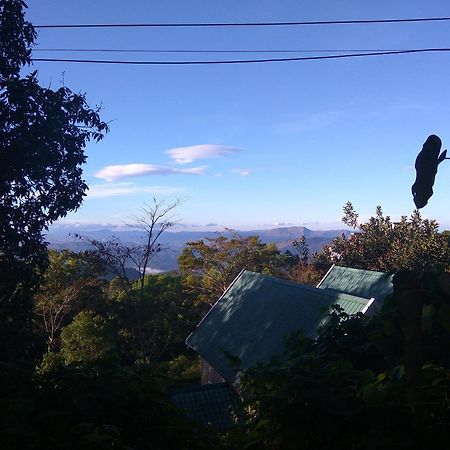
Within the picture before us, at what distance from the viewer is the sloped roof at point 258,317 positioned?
1332cm

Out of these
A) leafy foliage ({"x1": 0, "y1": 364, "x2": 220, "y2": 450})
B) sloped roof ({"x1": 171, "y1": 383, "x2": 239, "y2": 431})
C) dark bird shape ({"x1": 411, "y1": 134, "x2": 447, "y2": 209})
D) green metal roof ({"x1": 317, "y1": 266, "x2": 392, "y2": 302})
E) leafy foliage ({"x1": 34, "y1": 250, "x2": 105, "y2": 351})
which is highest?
dark bird shape ({"x1": 411, "y1": 134, "x2": 447, "y2": 209})

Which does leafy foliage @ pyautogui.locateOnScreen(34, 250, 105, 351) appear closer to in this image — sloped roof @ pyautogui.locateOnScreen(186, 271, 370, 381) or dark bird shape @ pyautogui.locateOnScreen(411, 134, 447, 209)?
sloped roof @ pyautogui.locateOnScreen(186, 271, 370, 381)

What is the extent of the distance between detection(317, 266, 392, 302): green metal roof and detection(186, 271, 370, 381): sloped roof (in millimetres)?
2701

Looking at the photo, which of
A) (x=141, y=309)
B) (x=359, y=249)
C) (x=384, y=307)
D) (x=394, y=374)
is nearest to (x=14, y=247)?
(x=384, y=307)

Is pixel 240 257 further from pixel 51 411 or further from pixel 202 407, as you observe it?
pixel 51 411

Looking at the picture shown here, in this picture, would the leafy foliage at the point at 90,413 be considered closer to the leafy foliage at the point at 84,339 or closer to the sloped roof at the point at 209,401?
the sloped roof at the point at 209,401

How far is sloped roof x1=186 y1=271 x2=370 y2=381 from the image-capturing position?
524 inches

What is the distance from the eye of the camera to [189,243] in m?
35.8

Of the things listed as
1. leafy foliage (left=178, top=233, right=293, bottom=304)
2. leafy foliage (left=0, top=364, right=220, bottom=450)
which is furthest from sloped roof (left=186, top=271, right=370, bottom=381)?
leafy foliage (left=178, top=233, right=293, bottom=304)

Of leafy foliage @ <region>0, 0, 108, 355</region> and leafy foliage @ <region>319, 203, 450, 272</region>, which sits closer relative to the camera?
leafy foliage @ <region>0, 0, 108, 355</region>

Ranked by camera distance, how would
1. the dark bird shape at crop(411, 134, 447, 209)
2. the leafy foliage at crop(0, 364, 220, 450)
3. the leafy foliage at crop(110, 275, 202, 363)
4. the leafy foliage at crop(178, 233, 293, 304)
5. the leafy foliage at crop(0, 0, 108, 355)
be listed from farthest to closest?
the leafy foliage at crop(178, 233, 293, 304)
the leafy foliage at crop(110, 275, 202, 363)
the leafy foliage at crop(0, 0, 108, 355)
the leafy foliage at crop(0, 364, 220, 450)
the dark bird shape at crop(411, 134, 447, 209)

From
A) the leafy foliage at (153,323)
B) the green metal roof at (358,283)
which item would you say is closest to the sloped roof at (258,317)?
the green metal roof at (358,283)

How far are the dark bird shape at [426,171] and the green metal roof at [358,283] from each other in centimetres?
1497

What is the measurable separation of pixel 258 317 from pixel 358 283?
208 inches
